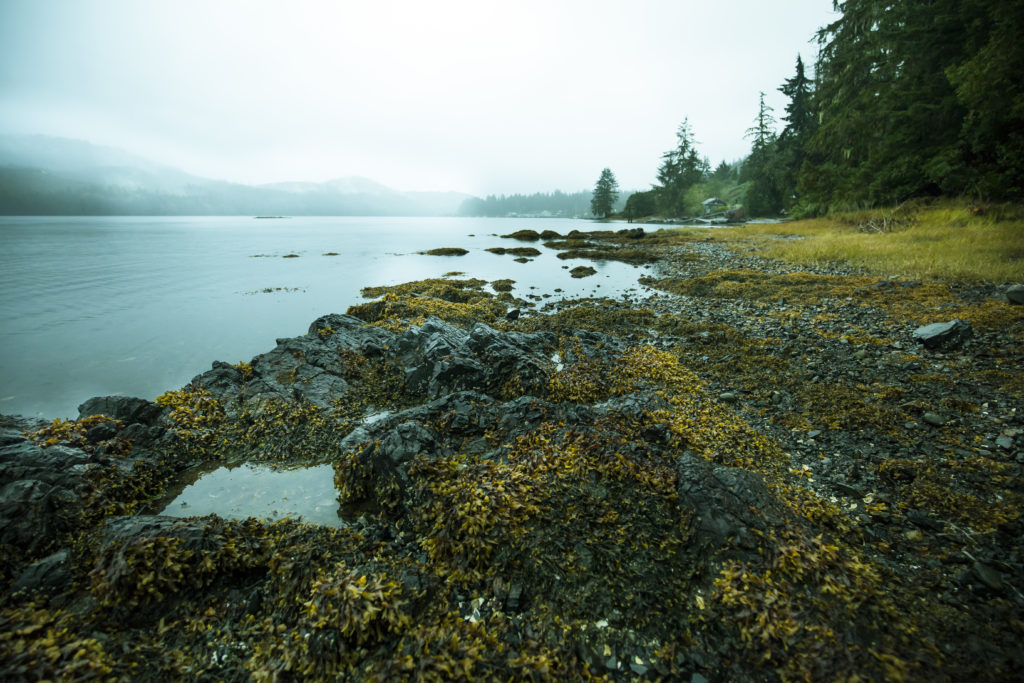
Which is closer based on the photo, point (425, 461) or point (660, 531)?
point (660, 531)

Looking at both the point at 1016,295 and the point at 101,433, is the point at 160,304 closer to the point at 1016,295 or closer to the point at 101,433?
the point at 101,433

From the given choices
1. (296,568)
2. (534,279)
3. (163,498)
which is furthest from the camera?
(534,279)

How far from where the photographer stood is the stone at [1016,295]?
30.6 ft

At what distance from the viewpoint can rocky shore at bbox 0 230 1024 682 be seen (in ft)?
9.79

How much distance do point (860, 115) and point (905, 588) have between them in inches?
1696

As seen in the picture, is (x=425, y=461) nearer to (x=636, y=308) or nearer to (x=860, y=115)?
(x=636, y=308)

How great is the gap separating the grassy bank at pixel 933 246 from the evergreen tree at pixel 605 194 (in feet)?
294

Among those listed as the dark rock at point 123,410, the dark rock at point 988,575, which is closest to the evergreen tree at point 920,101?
the dark rock at point 988,575

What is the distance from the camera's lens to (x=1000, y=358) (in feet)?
23.5

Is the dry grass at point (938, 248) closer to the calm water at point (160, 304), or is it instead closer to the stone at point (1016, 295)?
the stone at point (1016, 295)

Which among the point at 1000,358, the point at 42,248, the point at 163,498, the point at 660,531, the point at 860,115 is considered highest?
the point at 860,115

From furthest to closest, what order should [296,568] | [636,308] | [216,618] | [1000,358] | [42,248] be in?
[42,248] < [636,308] < [1000,358] < [296,568] < [216,618]

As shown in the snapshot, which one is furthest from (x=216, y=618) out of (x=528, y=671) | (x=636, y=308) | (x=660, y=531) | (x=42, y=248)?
(x=42, y=248)

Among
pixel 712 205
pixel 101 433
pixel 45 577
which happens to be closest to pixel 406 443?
pixel 45 577
